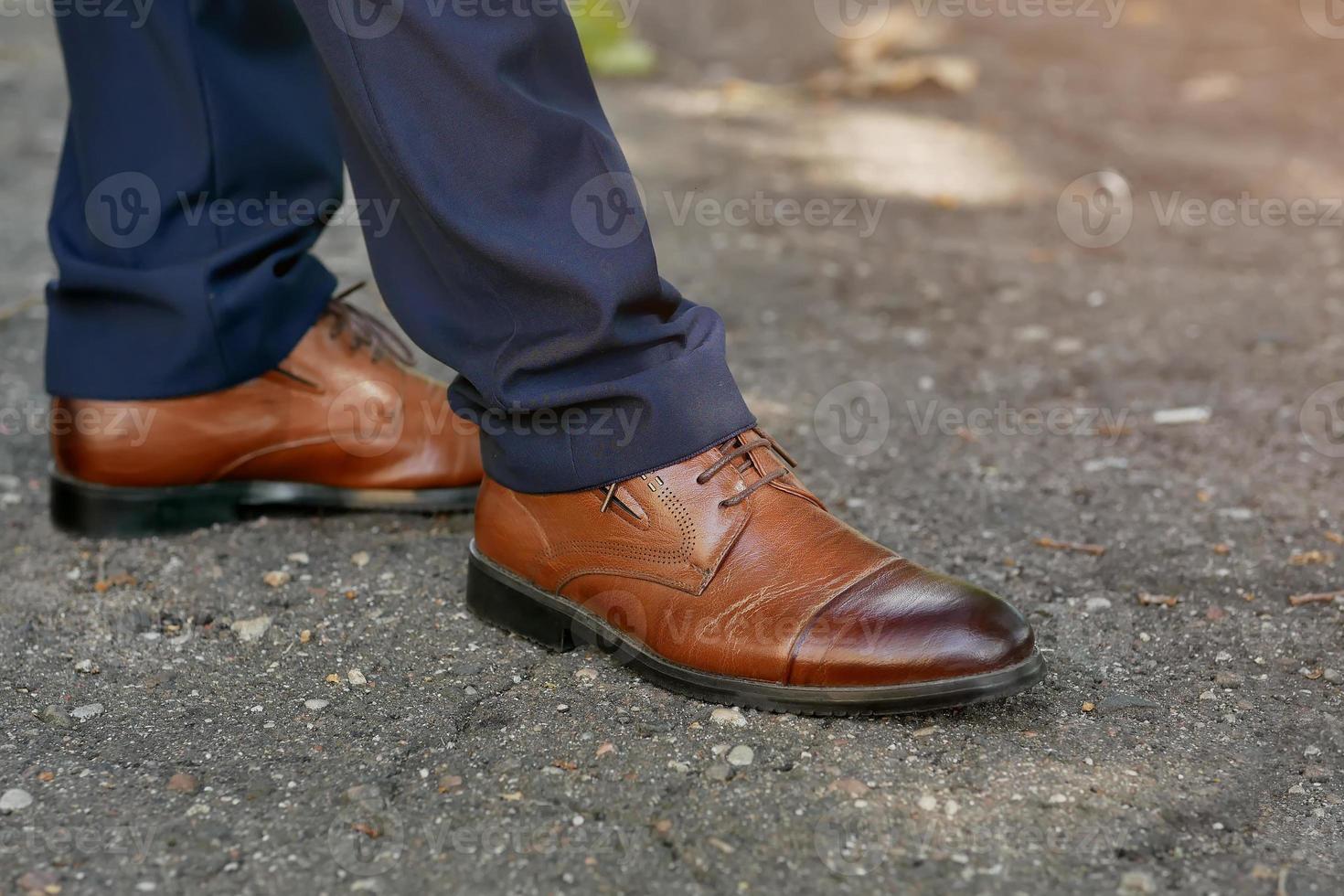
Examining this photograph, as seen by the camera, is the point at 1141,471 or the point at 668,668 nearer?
the point at 668,668

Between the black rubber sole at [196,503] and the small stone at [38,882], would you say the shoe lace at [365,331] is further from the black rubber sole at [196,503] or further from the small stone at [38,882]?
the small stone at [38,882]

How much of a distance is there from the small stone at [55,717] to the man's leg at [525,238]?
44 centimetres

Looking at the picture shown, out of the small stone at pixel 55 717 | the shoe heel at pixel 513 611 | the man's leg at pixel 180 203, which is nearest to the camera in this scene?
the small stone at pixel 55 717

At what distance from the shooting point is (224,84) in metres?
1.30

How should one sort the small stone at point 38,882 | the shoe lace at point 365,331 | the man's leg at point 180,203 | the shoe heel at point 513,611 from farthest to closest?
the shoe lace at point 365,331, the man's leg at point 180,203, the shoe heel at point 513,611, the small stone at point 38,882

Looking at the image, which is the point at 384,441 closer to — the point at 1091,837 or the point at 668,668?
the point at 668,668

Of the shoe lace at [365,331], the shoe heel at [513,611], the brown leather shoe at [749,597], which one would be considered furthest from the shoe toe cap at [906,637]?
the shoe lace at [365,331]

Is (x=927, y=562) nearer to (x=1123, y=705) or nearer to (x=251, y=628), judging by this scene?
(x=1123, y=705)

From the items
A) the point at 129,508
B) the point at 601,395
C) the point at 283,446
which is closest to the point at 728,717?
the point at 601,395

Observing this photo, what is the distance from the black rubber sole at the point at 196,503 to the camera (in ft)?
4.59

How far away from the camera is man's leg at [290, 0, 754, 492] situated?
101cm

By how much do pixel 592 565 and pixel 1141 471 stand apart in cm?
86

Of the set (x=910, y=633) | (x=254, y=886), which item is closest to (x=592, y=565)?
(x=910, y=633)

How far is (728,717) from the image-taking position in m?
1.08
